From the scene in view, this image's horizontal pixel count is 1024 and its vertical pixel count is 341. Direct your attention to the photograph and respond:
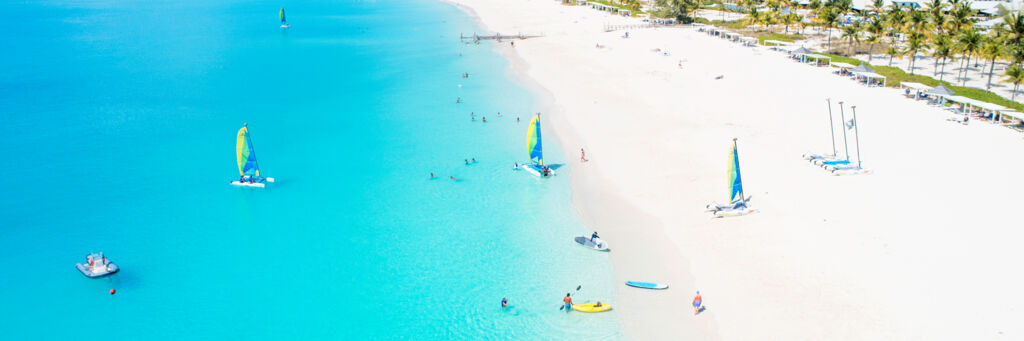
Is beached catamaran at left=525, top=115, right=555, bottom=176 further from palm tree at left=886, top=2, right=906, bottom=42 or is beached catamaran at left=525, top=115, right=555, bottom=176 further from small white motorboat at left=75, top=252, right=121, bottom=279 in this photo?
palm tree at left=886, top=2, right=906, bottom=42

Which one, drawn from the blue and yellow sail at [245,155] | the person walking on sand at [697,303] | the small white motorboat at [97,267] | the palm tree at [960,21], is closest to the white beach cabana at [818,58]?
the palm tree at [960,21]

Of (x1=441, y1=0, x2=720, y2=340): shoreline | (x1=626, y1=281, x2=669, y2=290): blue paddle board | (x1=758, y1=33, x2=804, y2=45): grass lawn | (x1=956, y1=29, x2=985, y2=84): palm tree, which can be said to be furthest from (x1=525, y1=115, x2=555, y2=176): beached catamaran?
(x1=758, y1=33, x2=804, y2=45): grass lawn

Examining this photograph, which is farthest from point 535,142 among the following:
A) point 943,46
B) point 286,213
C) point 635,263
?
point 943,46

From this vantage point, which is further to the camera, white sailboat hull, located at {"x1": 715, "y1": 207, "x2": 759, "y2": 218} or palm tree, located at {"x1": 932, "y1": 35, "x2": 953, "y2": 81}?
palm tree, located at {"x1": 932, "y1": 35, "x2": 953, "y2": 81}

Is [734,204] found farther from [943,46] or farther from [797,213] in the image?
[943,46]

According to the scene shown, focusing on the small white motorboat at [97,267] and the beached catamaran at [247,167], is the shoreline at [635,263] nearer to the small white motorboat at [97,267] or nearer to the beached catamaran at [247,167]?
the beached catamaran at [247,167]

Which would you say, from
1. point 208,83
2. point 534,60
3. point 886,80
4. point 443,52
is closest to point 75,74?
point 208,83

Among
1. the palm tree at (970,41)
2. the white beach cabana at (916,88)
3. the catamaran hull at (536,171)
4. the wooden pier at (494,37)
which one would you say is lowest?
the catamaran hull at (536,171)
